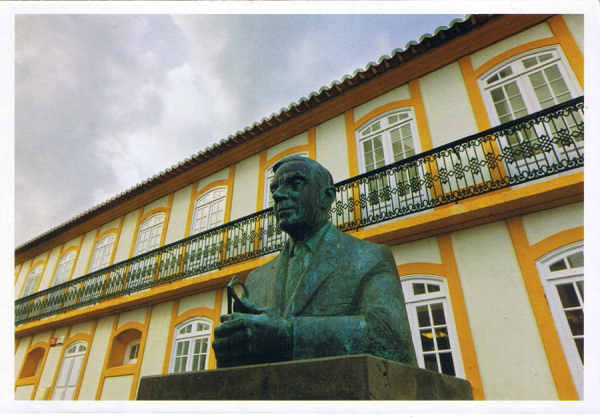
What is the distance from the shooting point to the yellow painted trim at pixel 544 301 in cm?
460

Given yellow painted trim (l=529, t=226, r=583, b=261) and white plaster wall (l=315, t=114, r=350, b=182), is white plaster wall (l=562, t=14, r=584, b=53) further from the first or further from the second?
white plaster wall (l=315, t=114, r=350, b=182)

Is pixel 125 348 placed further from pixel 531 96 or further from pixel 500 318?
pixel 531 96

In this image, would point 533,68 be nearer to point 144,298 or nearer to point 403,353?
point 403,353

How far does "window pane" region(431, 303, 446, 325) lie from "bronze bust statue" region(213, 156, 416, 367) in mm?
4800

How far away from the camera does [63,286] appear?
12.2 meters

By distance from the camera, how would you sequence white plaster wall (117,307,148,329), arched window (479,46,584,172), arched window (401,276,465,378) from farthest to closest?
1. white plaster wall (117,307,148,329)
2. arched window (479,46,584,172)
3. arched window (401,276,465,378)

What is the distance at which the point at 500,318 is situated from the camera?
525 cm

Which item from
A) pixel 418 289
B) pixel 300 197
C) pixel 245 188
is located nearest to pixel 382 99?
pixel 245 188

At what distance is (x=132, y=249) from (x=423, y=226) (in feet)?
32.4

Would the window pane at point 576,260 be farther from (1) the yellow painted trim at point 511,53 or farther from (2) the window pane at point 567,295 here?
(1) the yellow painted trim at point 511,53

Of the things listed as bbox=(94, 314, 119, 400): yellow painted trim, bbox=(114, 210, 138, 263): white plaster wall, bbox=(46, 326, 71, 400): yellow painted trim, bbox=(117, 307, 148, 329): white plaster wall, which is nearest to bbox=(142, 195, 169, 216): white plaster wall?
bbox=(114, 210, 138, 263): white plaster wall

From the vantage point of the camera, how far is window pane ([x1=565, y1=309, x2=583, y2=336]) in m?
4.83

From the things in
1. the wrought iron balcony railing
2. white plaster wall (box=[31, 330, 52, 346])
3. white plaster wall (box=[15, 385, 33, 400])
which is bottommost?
white plaster wall (box=[15, 385, 33, 400])
